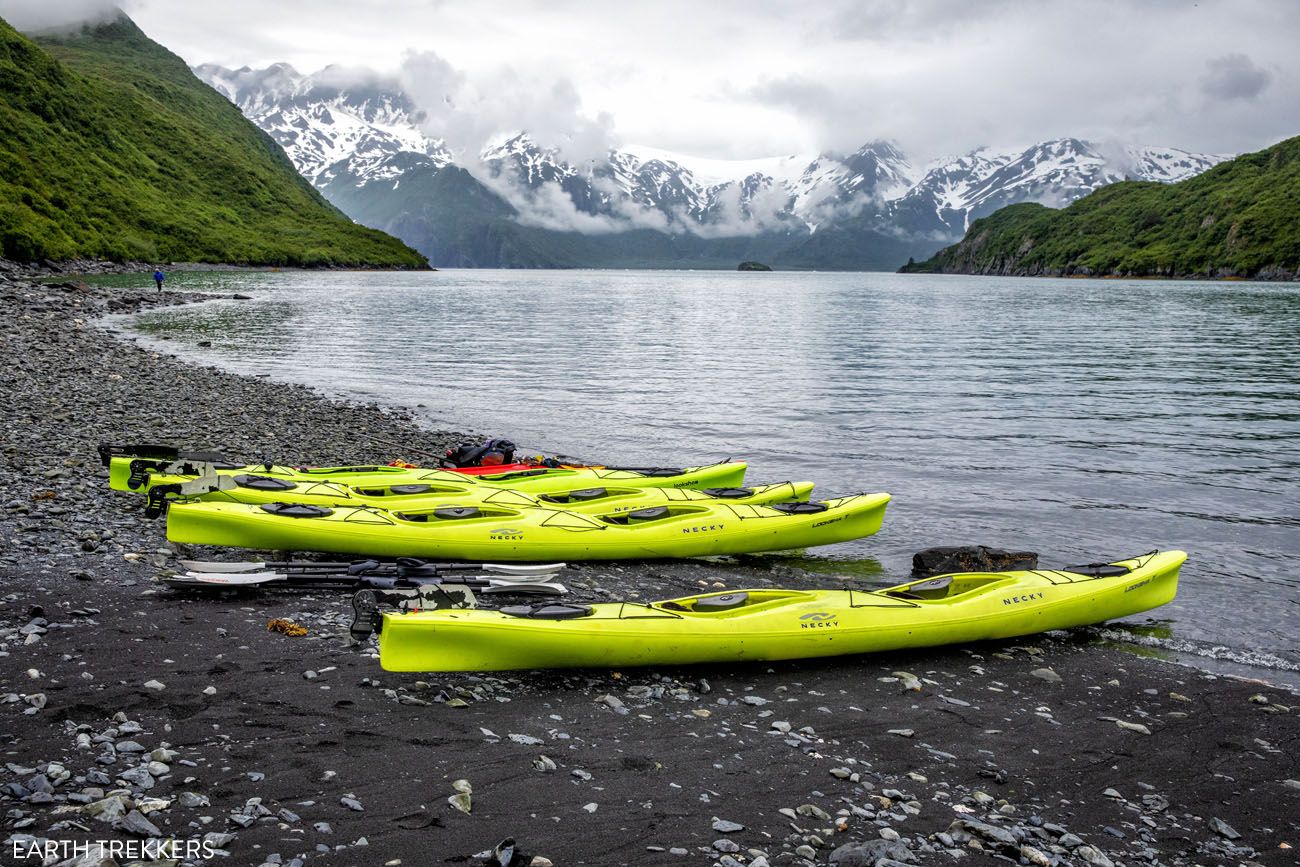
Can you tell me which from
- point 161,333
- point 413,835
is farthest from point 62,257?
point 413,835

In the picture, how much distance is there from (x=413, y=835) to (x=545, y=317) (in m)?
64.9

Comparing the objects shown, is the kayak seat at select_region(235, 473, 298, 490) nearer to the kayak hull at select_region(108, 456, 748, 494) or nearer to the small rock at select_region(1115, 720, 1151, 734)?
the kayak hull at select_region(108, 456, 748, 494)

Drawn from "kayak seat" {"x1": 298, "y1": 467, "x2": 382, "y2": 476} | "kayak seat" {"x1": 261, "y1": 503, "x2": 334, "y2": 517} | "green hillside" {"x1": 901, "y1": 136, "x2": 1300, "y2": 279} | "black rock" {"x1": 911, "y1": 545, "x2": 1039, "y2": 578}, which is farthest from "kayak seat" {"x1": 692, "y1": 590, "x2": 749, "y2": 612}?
"green hillside" {"x1": 901, "y1": 136, "x2": 1300, "y2": 279}

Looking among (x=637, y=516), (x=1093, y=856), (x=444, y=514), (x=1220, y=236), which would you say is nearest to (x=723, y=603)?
(x=637, y=516)

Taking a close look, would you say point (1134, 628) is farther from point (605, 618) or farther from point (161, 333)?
point (161, 333)

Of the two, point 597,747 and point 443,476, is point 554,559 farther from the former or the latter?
point 597,747

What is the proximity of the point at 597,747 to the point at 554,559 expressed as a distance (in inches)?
209

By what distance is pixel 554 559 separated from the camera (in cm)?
1169

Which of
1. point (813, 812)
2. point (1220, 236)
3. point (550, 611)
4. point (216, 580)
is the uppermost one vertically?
point (1220, 236)

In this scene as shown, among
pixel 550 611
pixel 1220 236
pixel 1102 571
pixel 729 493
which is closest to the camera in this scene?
pixel 550 611

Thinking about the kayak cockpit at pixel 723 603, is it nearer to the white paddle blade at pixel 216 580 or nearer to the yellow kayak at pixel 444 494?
the yellow kayak at pixel 444 494

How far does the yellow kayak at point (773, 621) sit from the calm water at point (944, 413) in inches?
43.2

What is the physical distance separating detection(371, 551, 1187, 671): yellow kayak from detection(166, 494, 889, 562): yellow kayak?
290 centimetres

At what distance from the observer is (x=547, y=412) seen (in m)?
25.4
